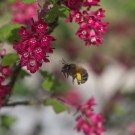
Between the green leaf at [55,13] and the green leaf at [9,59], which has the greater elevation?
the green leaf at [55,13]

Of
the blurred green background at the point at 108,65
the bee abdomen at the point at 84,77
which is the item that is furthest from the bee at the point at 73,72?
the blurred green background at the point at 108,65

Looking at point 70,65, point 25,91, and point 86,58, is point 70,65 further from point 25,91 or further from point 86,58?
point 86,58

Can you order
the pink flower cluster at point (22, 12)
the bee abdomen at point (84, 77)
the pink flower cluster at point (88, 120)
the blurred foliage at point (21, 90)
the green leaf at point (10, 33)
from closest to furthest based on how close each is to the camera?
the bee abdomen at point (84, 77)
the green leaf at point (10, 33)
the pink flower cluster at point (88, 120)
the pink flower cluster at point (22, 12)
the blurred foliage at point (21, 90)

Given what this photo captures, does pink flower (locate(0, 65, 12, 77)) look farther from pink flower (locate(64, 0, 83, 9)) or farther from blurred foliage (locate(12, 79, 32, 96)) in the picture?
blurred foliage (locate(12, 79, 32, 96))

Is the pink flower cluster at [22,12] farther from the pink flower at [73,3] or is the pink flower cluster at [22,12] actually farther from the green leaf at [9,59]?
the pink flower at [73,3]

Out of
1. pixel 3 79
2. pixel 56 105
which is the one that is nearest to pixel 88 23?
pixel 3 79
